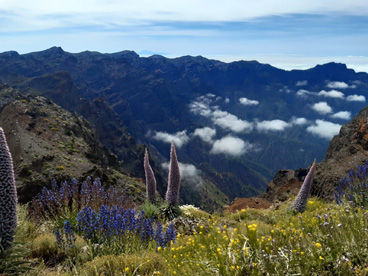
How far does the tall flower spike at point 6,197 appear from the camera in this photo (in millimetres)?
4250

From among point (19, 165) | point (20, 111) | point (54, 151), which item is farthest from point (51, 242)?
point (20, 111)

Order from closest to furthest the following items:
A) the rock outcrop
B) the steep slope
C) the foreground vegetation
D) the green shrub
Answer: the foreground vegetation → the green shrub → the rock outcrop → the steep slope

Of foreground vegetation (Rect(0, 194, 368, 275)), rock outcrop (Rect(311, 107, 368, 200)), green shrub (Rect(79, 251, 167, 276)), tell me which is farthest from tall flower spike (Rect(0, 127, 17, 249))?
rock outcrop (Rect(311, 107, 368, 200))

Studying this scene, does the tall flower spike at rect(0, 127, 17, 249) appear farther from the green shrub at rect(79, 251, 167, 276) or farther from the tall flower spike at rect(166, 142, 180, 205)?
the tall flower spike at rect(166, 142, 180, 205)

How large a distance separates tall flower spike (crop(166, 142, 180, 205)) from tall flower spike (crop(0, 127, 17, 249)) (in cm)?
574

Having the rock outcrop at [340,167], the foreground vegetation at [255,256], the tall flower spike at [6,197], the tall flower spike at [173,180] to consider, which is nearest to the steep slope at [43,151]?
the tall flower spike at [173,180]

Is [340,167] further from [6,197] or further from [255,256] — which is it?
[6,197]

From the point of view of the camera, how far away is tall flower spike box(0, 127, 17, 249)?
425 cm

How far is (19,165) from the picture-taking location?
22422mm

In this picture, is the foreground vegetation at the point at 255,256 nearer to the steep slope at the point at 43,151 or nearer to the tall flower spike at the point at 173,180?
the tall flower spike at the point at 173,180

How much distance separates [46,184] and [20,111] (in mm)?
17565

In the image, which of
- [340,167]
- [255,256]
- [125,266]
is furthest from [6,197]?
[340,167]

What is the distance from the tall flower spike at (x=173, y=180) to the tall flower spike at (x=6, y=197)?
574 centimetres

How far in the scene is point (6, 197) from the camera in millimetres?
4309
